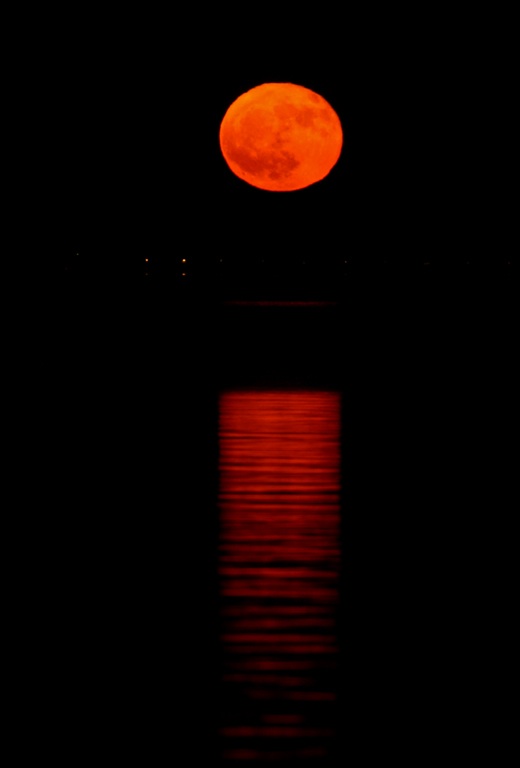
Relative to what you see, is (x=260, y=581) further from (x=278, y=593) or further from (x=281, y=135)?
(x=281, y=135)

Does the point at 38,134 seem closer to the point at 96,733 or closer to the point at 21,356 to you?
the point at 21,356

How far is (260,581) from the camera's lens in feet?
7.92

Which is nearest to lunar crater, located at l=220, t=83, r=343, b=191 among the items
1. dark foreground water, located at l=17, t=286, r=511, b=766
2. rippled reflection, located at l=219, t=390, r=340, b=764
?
dark foreground water, located at l=17, t=286, r=511, b=766

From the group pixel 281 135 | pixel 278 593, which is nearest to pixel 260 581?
pixel 278 593

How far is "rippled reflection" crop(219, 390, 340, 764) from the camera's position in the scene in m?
1.70

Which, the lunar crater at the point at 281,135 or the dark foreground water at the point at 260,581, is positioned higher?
the lunar crater at the point at 281,135

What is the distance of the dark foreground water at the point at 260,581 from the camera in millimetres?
1708

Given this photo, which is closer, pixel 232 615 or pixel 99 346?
pixel 232 615

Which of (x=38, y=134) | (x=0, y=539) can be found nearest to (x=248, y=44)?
(x=38, y=134)

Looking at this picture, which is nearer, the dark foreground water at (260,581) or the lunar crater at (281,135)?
the dark foreground water at (260,581)

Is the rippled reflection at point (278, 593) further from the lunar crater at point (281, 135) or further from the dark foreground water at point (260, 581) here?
the lunar crater at point (281, 135)

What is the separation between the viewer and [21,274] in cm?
1114

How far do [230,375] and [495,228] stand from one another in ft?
19.7

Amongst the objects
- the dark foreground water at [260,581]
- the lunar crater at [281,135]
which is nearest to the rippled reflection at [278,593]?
the dark foreground water at [260,581]
